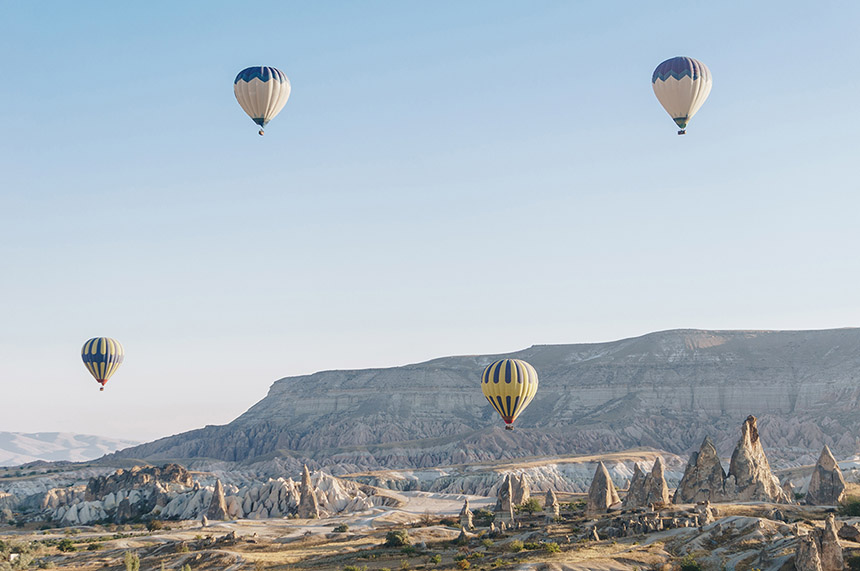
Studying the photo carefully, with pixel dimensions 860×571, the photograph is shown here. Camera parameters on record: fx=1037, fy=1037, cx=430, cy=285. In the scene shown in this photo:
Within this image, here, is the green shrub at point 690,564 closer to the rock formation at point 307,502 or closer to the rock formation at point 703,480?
the rock formation at point 703,480

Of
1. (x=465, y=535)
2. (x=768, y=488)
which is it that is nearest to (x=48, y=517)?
(x=465, y=535)

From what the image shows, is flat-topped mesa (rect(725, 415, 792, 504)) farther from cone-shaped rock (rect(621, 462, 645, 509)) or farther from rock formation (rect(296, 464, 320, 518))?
rock formation (rect(296, 464, 320, 518))

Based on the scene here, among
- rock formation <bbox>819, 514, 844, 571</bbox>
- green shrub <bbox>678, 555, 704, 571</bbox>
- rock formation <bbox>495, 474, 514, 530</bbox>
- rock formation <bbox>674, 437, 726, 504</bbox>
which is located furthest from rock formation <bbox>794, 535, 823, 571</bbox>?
rock formation <bbox>495, 474, 514, 530</bbox>

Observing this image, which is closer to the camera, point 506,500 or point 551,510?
point 551,510

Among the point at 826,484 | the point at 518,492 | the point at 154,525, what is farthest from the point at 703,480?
the point at 154,525

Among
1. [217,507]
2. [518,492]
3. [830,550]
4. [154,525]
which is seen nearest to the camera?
[830,550]

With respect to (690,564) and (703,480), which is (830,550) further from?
(703,480)
